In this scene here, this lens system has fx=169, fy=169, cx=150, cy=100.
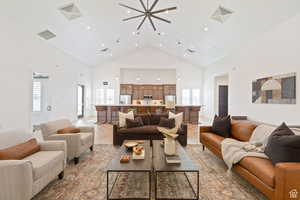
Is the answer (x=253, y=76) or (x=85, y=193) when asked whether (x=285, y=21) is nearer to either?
(x=253, y=76)

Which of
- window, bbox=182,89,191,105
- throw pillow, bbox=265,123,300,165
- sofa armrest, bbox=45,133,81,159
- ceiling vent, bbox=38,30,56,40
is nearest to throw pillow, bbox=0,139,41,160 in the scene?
sofa armrest, bbox=45,133,81,159

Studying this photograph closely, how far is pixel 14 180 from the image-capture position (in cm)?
184

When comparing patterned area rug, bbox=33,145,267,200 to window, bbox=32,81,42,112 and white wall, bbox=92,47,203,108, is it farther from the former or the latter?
white wall, bbox=92,47,203,108

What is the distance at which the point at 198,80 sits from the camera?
11.3 m

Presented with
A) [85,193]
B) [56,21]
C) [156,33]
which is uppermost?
[156,33]

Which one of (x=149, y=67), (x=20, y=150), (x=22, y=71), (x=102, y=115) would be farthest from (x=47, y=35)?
(x=149, y=67)

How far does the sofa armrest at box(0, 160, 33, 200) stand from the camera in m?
1.82

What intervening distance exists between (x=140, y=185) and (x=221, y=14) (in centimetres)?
523

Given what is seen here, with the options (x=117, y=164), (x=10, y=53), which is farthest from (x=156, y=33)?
(x=117, y=164)

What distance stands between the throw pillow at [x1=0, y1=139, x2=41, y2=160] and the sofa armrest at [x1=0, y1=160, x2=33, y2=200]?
32cm

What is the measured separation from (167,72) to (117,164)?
1003 centimetres

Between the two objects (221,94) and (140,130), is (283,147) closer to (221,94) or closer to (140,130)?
(140,130)

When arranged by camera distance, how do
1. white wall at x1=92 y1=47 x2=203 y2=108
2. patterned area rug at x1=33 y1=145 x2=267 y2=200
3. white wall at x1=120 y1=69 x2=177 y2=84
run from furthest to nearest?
white wall at x1=120 y1=69 x2=177 y2=84, white wall at x1=92 y1=47 x2=203 y2=108, patterned area rug at x1=33 y1=145 x2=267 y2=200

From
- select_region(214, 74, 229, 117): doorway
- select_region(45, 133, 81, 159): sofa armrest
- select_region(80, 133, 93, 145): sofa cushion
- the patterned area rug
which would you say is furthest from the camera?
select_region(214, 74, 229, 117): doorway
